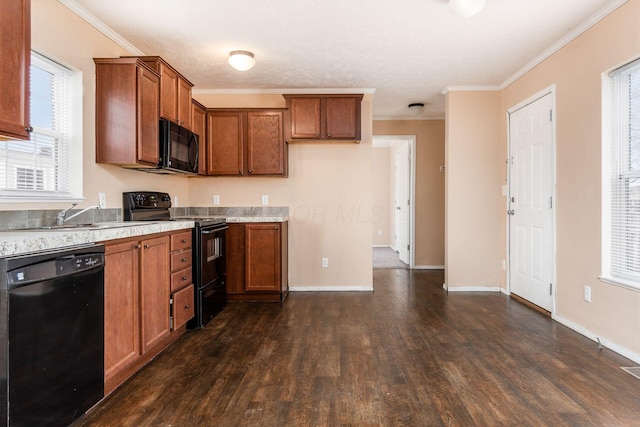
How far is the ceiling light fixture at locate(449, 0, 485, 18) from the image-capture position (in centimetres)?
227

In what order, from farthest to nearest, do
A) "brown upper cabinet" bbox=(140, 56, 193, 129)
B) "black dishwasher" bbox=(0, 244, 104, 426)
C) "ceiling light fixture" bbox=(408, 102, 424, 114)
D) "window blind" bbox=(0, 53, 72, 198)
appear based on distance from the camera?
"ceiling light fixture" bbox=(408, 102, 424, 114) < "brown upper cabinet" bbox=(140, 56, 193, 129) < "window blind" bbox=(0, 53, 72, 198) < "black dishwasher" bbox=(0, 244, 104, 426)

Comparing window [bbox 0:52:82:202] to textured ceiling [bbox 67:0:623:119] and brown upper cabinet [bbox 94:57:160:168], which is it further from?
textured ceiling [bbox 67:0:623:119]

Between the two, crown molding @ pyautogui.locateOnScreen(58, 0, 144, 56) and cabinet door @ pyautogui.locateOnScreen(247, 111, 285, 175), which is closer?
crown molding @ pyautogui.locateOnScreen(58, 0, 144, 56)

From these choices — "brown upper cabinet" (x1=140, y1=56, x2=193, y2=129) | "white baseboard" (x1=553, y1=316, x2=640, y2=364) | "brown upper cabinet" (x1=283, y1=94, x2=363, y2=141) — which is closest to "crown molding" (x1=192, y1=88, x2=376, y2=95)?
"brown upper cabinet" (x1=283, y1=94, x2=363, y2=141)

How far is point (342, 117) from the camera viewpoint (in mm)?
4004

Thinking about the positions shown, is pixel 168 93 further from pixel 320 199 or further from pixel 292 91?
pixel 320 199

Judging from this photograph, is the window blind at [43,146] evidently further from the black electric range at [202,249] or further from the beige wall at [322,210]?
the beige wall at [322,210]

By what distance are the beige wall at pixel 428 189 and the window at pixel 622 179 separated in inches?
122

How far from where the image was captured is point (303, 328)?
2980mm

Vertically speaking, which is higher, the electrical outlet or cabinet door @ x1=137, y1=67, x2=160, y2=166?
cabinet door @ x1=137, y1=67, x2=160, y2=166

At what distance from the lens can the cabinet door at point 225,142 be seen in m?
4.05

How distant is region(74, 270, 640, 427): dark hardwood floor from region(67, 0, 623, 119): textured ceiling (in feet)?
8.33

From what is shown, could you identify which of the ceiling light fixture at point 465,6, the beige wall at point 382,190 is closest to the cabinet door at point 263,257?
the ceiling light fixture at point 465,6

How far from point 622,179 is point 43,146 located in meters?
4.13
